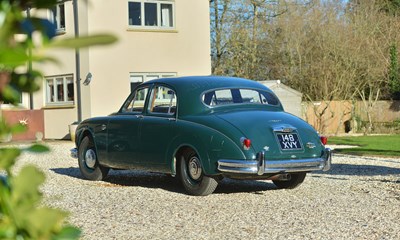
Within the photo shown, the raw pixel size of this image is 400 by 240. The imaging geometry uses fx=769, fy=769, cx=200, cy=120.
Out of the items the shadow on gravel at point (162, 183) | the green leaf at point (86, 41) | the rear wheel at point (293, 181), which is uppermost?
the green leaf at point (86, 41)

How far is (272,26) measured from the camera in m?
41.1

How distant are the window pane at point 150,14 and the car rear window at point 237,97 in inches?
620

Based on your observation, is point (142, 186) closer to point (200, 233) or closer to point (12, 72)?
point (200, 233)

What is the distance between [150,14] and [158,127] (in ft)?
52.9

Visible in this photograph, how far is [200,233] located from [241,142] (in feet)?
8.15

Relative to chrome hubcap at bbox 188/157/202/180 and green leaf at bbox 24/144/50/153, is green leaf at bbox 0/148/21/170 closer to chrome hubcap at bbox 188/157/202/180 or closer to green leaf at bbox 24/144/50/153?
green leaf at bbox 24/144/50/153

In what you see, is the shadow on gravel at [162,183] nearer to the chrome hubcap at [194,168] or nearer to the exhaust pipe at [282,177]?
the exhaust pipe at [282,177]

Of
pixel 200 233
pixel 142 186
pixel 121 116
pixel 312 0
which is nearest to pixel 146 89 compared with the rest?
pixel 121 116

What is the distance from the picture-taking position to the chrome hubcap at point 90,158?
41.5 feet

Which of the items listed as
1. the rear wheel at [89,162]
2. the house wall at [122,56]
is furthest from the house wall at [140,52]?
the rear wheel at [89,162]

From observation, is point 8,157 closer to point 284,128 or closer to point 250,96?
point 284,128

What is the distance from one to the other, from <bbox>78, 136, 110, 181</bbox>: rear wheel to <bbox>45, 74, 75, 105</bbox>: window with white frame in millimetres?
13932

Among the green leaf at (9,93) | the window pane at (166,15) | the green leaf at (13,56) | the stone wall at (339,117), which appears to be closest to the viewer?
the green leaf at (13,56)

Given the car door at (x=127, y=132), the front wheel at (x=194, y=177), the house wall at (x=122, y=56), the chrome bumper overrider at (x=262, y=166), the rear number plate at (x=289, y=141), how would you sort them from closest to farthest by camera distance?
the chrome bumper overrider at (x=262, y=166)
the rear number plate at (x=289, y=141)
the front wheel at (x=194, y=177)
the car door at (x=127, y=132)
the house wall at (x=122, y=56)
